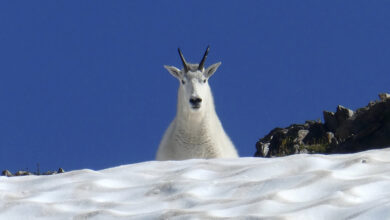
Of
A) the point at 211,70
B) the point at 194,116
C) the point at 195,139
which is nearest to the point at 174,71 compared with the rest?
the point at 211,70

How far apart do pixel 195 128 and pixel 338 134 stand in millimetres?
8206

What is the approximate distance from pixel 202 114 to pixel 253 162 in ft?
23.1

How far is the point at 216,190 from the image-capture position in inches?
350

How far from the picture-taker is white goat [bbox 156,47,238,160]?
16.8 meters

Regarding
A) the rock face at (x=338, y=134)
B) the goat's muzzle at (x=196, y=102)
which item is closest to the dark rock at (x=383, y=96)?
the rock face at (x=338, y=134)

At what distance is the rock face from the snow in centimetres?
1226

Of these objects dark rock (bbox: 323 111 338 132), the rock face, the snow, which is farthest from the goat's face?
dark rock (bbox: 323 111 338 132)

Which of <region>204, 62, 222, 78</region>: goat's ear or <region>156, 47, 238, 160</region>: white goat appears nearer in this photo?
<region>156, 47, 238, 160</region>: white goat

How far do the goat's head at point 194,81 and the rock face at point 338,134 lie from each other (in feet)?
19.1

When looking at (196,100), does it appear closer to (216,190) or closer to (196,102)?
(196,102)

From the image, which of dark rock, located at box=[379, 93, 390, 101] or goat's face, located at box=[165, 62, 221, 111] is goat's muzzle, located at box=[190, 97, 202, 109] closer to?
goat's face, located at box=[165, 62, 221, 111]

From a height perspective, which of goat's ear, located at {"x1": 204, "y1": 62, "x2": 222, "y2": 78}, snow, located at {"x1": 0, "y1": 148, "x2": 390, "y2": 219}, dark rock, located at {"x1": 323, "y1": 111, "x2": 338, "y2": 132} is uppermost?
dark rock, located at {"x1": 323, "y1": 111, "x2": 338, "y2": 132}

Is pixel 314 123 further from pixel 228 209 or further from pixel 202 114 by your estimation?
pixel 228 209

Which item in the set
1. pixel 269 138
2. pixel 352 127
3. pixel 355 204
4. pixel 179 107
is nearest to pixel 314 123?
pixel 269 138
